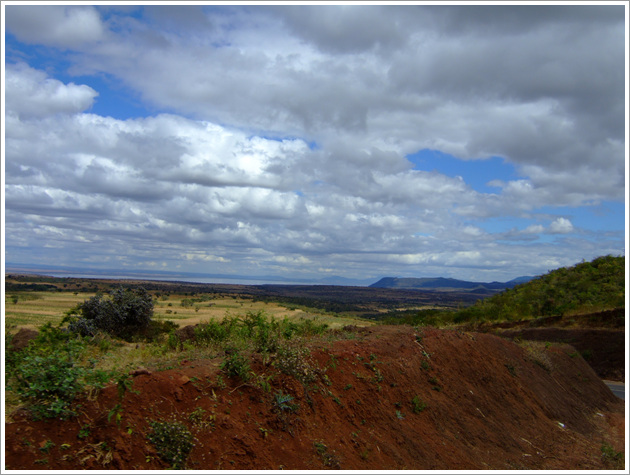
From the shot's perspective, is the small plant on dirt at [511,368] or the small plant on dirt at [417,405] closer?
the small plant on dirt at [417,405]

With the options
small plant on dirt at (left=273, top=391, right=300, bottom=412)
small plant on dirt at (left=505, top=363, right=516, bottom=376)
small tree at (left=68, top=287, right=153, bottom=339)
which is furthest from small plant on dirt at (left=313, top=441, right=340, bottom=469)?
small tree at (left=68, top=287, right=153, bottom=339)

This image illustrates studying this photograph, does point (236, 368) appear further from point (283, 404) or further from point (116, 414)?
point (116, 414)

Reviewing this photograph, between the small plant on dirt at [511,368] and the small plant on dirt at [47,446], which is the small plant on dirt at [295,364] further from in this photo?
the small plant on dirt at [511,368]

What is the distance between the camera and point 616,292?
38344 mm

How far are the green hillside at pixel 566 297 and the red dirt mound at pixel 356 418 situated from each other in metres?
24.9

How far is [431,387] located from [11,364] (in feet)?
29.0

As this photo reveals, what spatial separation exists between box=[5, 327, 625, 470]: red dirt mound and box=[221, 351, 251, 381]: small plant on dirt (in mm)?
115

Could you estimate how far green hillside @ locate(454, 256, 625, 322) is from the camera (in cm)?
3736

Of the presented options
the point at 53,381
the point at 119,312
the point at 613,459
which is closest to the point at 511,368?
the point at 613,459

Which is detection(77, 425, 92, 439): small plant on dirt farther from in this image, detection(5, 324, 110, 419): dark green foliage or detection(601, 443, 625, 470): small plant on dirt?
detection(601, 443, 625, 470): small plant on dirt

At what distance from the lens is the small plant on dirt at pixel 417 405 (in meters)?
9.75

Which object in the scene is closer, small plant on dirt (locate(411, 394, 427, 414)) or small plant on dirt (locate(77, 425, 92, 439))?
small plant on dirt (locate(77, 425, 92, 439))

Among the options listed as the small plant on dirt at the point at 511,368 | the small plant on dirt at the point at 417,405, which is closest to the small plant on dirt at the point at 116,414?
the small plant on dirt at the point at 417,405

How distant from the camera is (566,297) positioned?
42219 mm
